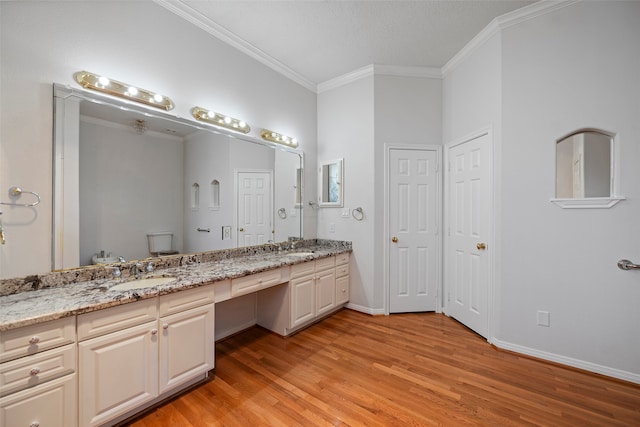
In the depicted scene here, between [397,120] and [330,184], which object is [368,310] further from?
[397,120]

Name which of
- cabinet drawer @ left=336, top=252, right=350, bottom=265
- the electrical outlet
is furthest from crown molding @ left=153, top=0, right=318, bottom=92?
the electrical outlet

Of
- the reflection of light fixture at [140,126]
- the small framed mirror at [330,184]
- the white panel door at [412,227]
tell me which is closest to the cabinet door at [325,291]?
the white panel door at [412,227]

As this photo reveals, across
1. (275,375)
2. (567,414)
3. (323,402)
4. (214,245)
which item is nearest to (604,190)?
(567,414)

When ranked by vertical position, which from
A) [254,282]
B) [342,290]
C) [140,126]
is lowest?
[342,290]

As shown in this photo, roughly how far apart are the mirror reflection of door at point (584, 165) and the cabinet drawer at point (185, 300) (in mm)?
2942

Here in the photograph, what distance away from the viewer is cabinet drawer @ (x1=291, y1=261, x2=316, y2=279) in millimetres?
2672

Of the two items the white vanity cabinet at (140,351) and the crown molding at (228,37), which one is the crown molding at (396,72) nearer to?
the crown molding at (228,37)

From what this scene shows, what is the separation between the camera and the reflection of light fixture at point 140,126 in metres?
2.04

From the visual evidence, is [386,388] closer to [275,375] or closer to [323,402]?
[323,402]

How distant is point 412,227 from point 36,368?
330 centimetres

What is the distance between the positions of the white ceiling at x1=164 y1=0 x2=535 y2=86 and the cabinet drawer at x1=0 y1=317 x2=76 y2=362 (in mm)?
2416

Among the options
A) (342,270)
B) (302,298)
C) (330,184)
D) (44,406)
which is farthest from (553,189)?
(44,406)

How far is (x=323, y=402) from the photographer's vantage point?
1.79m

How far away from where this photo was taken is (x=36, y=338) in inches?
48.1
